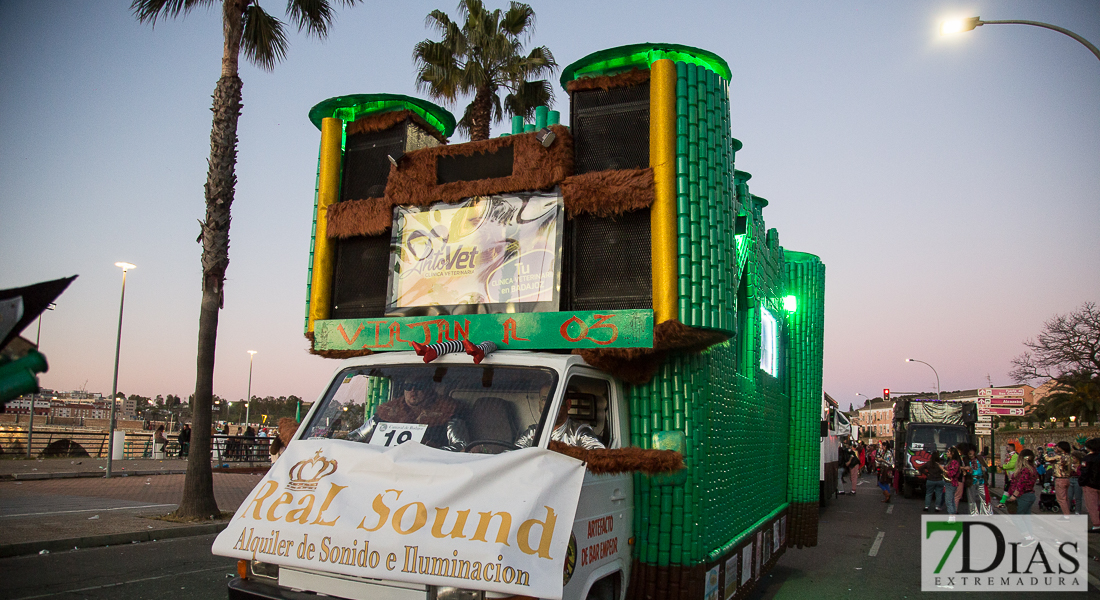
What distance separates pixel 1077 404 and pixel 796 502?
53.4 m

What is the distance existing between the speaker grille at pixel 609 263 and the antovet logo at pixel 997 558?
6418mm

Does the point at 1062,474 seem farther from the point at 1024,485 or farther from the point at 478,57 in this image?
the point at 478,57

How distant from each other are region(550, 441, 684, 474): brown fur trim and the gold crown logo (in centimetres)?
121

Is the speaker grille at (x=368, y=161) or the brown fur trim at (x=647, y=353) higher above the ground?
the speaker grille at (x=368, y=161)

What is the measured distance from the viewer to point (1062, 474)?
15.8 meters

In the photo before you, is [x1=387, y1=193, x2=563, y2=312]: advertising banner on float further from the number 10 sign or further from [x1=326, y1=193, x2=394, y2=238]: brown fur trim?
the number 10 sign

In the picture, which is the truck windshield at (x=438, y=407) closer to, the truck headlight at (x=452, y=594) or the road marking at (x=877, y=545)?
the truck headlight at (x=452, y=594)

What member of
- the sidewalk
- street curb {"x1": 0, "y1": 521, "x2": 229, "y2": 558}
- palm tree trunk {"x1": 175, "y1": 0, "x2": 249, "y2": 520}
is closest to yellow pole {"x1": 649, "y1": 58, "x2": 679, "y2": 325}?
street curb {"x1": 0, "y1": 521, "x2": 229, "y2": 558}

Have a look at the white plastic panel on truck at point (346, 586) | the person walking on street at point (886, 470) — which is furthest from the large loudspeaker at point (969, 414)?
the white plastic panel on truck at point (346, 586)

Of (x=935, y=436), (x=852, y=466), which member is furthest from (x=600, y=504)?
(x=852, y=466)

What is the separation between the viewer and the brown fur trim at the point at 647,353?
4.94m

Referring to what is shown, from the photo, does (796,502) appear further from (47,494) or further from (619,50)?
(47,494)

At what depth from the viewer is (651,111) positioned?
18.0ft

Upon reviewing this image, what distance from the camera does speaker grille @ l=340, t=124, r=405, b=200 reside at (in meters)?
6.64
